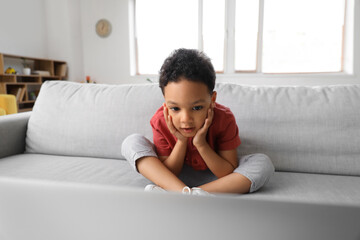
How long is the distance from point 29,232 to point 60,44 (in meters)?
4.88

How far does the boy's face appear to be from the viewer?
2.49 ft

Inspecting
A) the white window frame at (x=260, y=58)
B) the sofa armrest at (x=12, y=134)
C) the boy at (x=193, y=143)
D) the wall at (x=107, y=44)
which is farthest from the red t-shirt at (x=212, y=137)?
the wall at (x=107, y=44)

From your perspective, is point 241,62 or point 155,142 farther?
point 241,62

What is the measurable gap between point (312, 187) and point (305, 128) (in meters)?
0.27

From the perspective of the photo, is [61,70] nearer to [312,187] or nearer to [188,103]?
[188,103]

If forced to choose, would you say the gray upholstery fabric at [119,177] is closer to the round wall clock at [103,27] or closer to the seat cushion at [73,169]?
the seat cushion at [73,169]

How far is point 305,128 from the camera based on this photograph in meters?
1.02

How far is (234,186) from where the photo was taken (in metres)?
0.79

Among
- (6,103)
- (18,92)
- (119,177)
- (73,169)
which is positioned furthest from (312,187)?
(18,92)

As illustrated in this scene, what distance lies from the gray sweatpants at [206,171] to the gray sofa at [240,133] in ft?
0.17

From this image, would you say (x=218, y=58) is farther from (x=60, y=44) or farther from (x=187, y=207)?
(x=187, y=207)

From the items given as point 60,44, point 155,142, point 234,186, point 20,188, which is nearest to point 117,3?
point 60,44

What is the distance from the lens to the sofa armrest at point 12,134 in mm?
1205

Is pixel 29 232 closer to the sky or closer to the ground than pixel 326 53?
closer to the ground
